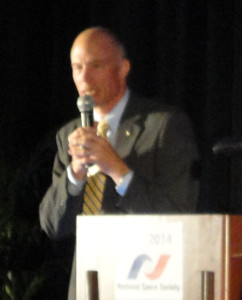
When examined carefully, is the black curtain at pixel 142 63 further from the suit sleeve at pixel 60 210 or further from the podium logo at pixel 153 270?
the podium logo at pixel 153 270

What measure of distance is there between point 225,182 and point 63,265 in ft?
5.74

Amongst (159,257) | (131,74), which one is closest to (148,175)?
(159,257)

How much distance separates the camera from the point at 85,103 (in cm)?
219

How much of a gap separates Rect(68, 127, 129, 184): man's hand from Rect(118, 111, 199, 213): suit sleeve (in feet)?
0.21

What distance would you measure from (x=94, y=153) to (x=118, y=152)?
222 mm

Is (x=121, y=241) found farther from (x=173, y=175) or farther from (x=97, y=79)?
(x=97, y=79)

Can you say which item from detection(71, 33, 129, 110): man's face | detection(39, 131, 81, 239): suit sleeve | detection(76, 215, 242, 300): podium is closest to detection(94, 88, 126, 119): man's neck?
detection(71, 33, 129, 110): man's face

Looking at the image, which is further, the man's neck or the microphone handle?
the man's neck

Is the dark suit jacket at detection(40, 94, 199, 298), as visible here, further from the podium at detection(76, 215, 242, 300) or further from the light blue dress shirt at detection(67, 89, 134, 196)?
the podium at detection(76, 215, 242, 300)

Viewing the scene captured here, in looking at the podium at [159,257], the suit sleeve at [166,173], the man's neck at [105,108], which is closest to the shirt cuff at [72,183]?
the suit sleeve at [166,173]

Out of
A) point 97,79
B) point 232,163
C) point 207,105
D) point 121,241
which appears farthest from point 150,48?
point 121,241

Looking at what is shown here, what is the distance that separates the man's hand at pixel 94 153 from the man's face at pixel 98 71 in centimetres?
26

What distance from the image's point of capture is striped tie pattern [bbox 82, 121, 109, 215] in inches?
85.7

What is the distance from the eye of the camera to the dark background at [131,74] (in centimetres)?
339
